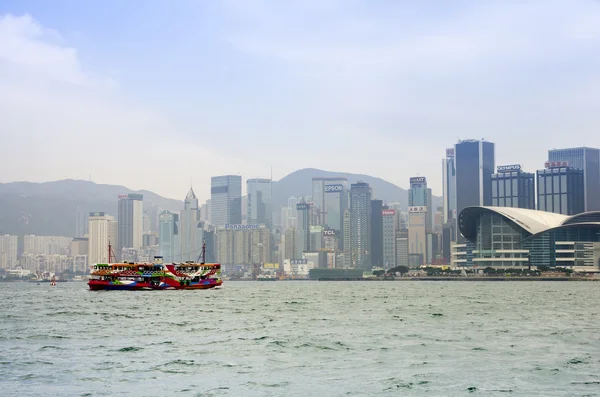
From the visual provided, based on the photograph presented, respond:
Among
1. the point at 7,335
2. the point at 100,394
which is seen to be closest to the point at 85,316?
the point at 7,335

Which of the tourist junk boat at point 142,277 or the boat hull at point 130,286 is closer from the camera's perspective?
the boat hull at point 130,286

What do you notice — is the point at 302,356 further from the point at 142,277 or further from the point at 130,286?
the point at 142,277

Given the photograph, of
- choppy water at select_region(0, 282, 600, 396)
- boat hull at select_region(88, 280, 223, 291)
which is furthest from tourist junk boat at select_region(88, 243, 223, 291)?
choppy water at select_region(0, 282, 600, 396)

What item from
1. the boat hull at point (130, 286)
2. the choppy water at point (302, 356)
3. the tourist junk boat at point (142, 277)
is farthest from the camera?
the tourist junk boat at point (142, 277)

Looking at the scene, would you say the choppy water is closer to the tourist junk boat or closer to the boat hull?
the boat hull

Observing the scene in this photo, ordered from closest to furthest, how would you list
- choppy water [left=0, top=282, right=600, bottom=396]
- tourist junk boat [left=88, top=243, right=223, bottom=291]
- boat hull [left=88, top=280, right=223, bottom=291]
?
choppy water [left=0, top=282, right=600, bottom=396]
boat hull [left=88, top=280, right=223, bottom=291]
tourist junk boat [left=88, top=243, right=223, bottom=291]

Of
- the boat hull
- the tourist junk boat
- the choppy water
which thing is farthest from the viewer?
the tourist junk boat

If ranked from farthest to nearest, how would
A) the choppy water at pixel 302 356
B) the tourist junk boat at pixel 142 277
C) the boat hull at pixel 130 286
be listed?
the tourist junk boat at pixel 142 277 → the boat hull at pixel 130 286 → the choppy water at pixel 302 356

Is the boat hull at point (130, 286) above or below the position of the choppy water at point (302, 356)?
below

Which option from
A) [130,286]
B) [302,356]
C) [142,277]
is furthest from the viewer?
[142,277]

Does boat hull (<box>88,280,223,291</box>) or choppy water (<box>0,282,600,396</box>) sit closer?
choppy water (<box>0,282,600,396</box>)

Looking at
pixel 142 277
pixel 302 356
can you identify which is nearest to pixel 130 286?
pixel 142 277

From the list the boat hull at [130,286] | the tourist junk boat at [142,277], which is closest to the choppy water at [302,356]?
the boat hull at [130,286]

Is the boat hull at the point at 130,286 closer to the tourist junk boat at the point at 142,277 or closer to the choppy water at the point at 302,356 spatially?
the tourist junk boat at the point at 142,277
